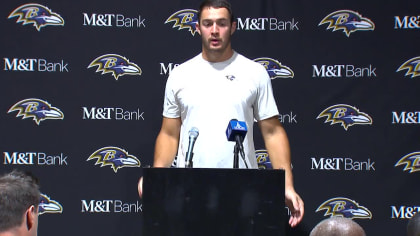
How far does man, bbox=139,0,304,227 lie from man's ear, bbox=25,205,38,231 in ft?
4.96

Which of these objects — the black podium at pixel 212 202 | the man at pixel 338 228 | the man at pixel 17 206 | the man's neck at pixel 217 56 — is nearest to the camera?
the man at pixel 17 206

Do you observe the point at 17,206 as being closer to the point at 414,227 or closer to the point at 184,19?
the point at 414,227

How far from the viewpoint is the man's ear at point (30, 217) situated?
163cm

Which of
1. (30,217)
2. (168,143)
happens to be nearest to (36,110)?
(168,143)

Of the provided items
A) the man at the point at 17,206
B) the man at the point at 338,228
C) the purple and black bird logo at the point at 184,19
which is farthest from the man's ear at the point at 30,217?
the purple and black bird logo at the point at 184,19

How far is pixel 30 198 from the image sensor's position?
1643 millimetres

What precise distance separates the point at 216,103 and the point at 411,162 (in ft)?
6.30

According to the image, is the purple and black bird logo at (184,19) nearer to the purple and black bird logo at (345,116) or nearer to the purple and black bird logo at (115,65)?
the purple and black bird logo at (115,65)

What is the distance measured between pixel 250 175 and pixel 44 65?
2654 millimetres

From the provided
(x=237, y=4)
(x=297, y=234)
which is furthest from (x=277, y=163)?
(x=237, y=4)

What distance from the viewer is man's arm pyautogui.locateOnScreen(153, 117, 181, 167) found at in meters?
3.29

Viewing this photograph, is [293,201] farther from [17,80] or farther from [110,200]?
[17,80]

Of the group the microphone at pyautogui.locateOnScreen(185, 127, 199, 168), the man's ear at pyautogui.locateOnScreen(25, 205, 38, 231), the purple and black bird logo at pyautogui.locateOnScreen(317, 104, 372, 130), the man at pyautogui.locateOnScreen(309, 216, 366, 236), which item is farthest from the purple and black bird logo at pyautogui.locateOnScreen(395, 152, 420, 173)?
the man's ear at pyautogui.locateOnScreen(25, 205, 38, 231)

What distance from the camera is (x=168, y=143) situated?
333 centimetres
